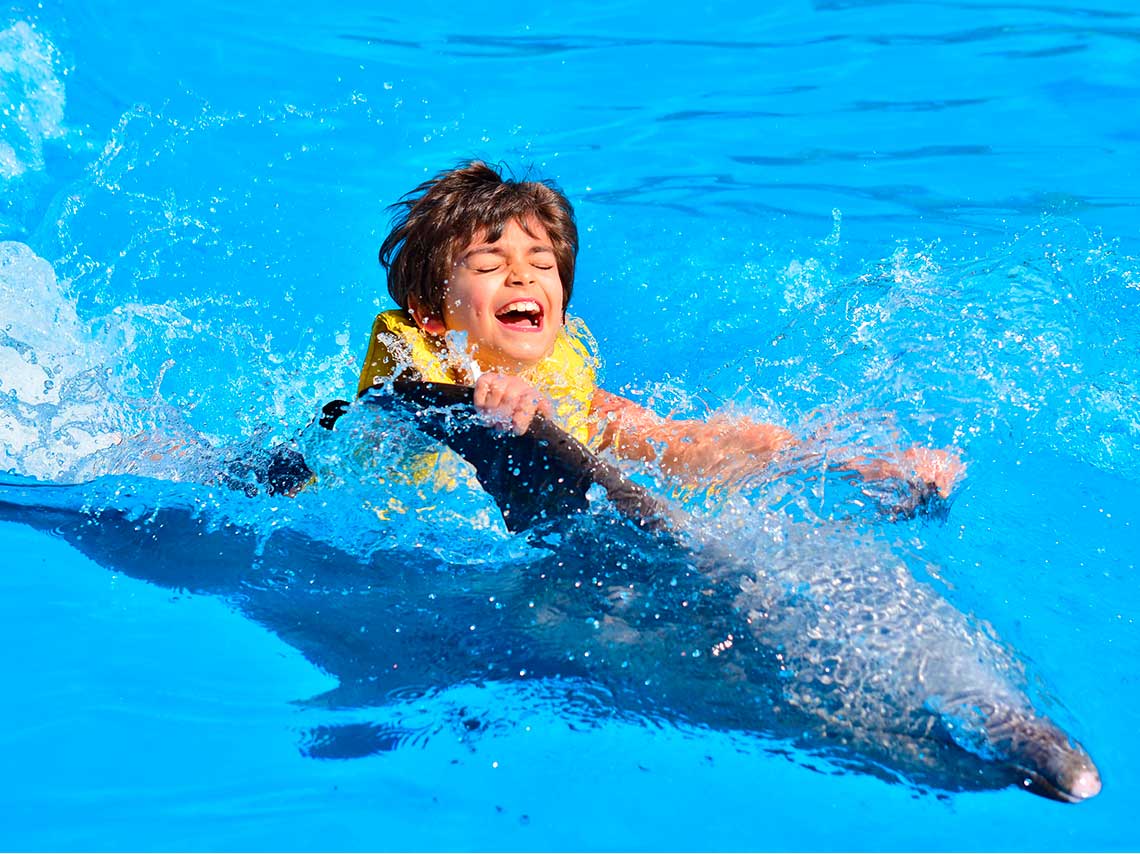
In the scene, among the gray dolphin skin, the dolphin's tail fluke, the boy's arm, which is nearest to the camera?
the dolphin's tail fluke

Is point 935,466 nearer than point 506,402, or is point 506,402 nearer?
point 506,402

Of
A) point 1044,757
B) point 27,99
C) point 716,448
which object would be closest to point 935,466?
point 716,448

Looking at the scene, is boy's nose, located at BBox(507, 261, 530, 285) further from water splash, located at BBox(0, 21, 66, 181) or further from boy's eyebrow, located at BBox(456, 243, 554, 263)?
water splash, located at BBox(0, 21, 66, 181)

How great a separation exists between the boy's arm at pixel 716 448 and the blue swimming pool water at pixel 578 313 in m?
0.10

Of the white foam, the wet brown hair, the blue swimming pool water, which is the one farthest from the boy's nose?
the white foam

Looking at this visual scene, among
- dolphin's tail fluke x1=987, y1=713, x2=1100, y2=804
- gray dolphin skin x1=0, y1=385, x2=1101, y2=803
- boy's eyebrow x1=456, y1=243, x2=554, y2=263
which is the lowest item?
dolphin's tail fluke x1=987, y1=713, x2=1100, y2=804

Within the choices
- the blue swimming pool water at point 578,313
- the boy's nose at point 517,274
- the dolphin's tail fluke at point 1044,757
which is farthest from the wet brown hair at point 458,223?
the dolphin's tail fluke at point 1044,757

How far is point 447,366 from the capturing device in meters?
3.10

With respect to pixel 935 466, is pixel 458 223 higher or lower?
higher

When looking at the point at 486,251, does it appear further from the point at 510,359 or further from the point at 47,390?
the point at 47,390

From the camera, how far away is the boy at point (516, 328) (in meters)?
3.08

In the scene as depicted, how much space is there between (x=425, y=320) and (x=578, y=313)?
139 cm

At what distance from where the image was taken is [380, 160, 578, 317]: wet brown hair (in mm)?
3271

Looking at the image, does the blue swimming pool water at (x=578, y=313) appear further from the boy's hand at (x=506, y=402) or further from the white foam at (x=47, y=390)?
the boy's hand at (x=506, y=402)
